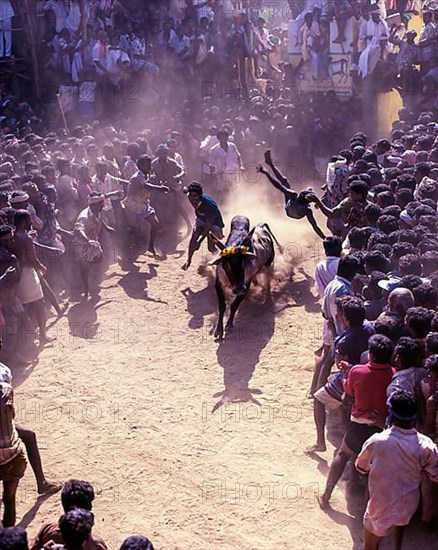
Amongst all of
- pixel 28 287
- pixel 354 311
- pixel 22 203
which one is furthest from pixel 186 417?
pixel 22 203

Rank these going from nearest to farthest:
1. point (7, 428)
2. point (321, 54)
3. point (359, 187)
→ point (7, 428), point (359, 187), point (321, 54)

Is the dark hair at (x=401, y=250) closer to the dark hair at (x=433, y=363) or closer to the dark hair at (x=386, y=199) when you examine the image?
the dark hair at (x=386, y=199)

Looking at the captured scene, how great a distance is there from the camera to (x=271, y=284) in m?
11.7

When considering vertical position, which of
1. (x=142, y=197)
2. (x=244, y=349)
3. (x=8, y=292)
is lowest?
(x=244, y=349)

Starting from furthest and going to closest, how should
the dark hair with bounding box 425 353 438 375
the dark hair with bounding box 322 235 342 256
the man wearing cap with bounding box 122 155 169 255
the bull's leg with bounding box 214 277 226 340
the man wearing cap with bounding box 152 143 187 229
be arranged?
the man wearing cap with bounding box 152 143 187 229, the man wearing cap with bounding box 122 155 169 255, the bull's leg with bounding box 214 277 226 340, the dark hair with bounding box 322 235 342 256, the dark hair with bounding box 425 353 438 375

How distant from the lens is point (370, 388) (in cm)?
589

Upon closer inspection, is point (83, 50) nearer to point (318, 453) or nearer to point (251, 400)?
point (251, 400)

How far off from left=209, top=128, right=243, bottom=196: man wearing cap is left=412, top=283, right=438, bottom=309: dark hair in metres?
8.62

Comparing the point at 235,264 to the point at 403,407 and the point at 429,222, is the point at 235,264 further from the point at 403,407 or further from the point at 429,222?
the point at 403,407

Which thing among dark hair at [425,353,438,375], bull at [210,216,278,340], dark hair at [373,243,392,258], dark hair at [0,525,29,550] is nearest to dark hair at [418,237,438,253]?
dark hair at [373,243,392,258]

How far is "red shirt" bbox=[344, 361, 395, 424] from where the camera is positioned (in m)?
5.88

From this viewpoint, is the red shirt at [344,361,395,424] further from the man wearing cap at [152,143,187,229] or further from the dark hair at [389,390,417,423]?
the man wearing cap at [152,143,187,229]

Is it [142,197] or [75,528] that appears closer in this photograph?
[75,528]

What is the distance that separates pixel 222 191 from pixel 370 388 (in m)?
10.1
